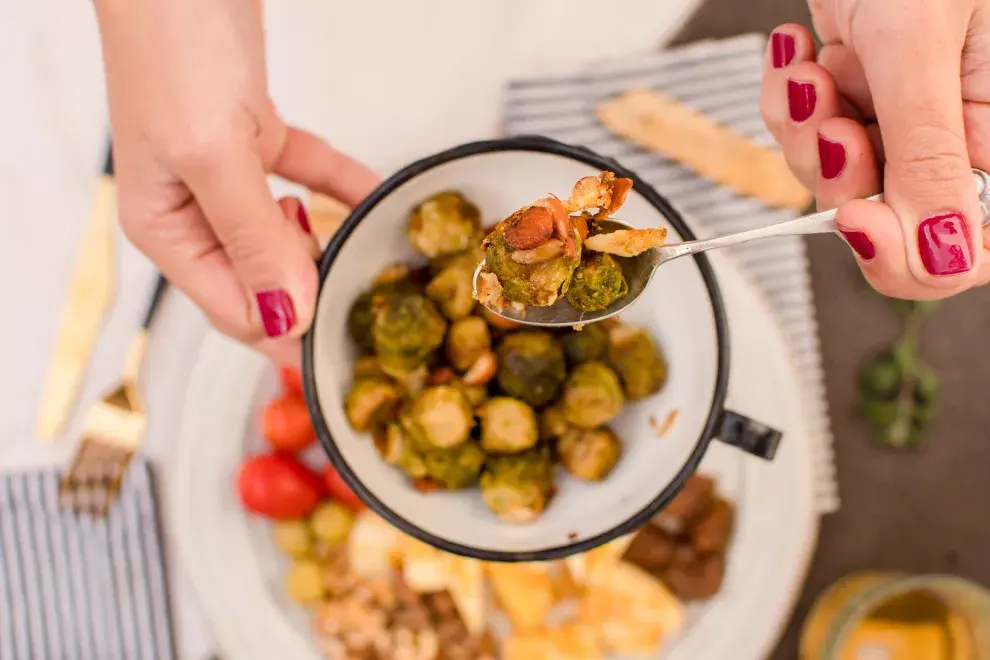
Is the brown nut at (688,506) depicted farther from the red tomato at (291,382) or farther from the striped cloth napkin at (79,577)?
the striped cloth napkin at (79,577)

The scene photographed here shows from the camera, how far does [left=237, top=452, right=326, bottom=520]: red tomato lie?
5.41ft

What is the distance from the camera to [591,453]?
140 cm

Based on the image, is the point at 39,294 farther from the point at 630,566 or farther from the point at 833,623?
the point at 833,623

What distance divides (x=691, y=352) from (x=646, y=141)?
65 cm

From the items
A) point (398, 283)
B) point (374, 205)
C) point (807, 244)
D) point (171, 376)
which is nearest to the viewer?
point (374, 205)

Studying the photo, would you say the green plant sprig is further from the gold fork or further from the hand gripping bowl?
the gold fork

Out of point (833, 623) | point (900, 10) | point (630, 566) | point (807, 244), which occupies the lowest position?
point (833, 623)

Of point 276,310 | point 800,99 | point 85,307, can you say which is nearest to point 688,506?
point 800,99

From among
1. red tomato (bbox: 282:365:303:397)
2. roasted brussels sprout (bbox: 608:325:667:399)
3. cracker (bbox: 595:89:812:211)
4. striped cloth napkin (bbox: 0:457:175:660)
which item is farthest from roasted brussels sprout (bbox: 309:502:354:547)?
cracker (bbox: 595:89:812:211)

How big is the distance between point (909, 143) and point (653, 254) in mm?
377

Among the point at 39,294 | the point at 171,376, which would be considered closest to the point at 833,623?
the point at 171,376

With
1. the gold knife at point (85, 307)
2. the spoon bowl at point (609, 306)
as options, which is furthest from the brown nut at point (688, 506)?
the gold knife at point (85, 307)

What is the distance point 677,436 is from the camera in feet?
4.35

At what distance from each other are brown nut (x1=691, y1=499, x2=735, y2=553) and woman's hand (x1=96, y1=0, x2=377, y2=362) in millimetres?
910
